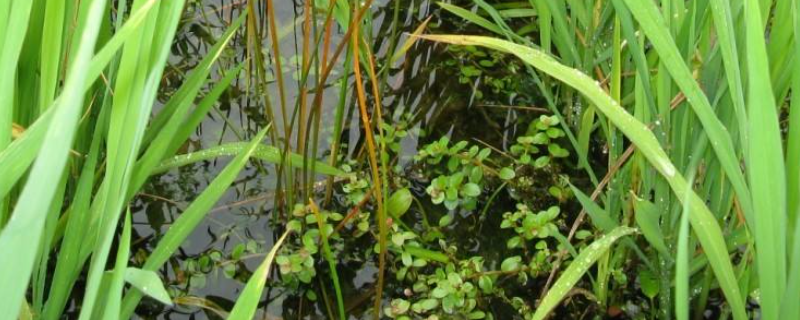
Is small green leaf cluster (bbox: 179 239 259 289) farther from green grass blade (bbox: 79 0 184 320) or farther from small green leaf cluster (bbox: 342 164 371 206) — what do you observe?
green grass blade (bbox: 79 0 184 320)

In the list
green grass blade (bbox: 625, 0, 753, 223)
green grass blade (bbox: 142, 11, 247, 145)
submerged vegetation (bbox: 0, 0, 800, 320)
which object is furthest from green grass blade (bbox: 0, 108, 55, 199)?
green grass blade (bbox: 625, 0, 753, 223)

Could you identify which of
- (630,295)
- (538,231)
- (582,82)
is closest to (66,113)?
(582,82)

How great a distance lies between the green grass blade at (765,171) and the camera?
0.95 m

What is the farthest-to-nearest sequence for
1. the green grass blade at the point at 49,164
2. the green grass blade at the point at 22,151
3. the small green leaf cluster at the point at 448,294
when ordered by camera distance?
the small green leaf cluster at the point at 448,294, the green grass blade at the point at 22,151, the green grass blade at the point at 49,164

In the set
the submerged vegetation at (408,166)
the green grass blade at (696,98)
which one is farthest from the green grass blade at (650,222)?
the green grass blade at (696,98)

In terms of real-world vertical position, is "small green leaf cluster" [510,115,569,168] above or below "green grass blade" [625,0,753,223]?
below

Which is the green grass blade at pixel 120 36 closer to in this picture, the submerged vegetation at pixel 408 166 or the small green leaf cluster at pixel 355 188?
the submerged vegetation at pixel 408 166

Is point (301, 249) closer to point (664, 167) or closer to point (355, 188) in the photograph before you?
point (355, 188)

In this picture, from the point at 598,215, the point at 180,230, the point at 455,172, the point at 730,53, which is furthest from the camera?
the point at 455,172

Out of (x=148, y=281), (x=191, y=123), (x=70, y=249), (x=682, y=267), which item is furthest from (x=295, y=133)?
(x=682, y=267)

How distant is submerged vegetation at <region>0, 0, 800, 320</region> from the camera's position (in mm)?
980

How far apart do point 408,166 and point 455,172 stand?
0.10 metres

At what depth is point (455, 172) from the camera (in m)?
1.79

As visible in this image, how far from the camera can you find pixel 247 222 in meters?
1.68
